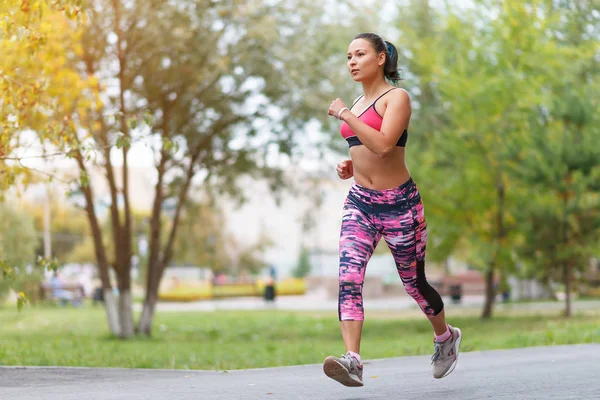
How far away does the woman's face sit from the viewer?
5.38m

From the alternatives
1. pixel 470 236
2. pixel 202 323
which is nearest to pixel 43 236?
pixel 202 323

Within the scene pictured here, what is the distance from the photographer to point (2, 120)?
7641 millimetres

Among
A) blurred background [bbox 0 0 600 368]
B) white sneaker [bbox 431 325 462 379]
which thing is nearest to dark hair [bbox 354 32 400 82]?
white sneaker [bbox 431 325 462 379]

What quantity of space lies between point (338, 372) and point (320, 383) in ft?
3.98

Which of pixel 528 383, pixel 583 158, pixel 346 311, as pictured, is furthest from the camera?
pixel 583 158

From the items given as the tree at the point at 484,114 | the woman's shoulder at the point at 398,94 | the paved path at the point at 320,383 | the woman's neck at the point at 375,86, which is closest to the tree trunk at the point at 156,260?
the tree at the point at 484,114

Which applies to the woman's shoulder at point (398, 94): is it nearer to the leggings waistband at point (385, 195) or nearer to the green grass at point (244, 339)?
the leggings waistband at point (385, 195)

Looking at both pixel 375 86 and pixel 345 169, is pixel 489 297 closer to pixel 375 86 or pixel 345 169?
pixel 345 169

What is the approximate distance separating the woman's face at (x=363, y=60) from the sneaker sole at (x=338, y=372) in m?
1.64

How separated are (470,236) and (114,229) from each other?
7950 mm

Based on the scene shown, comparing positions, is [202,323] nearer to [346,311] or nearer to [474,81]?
[474,81]

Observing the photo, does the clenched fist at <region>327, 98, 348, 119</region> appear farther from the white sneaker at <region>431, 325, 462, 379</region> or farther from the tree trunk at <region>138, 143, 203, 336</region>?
the tree trunk at <region>138, 143, 203, 336</region>

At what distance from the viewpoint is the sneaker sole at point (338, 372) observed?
4816 millimetres

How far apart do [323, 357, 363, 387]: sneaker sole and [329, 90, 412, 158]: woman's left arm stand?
3.83ft
